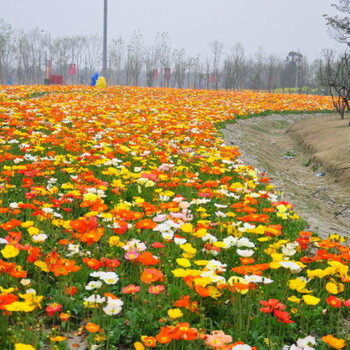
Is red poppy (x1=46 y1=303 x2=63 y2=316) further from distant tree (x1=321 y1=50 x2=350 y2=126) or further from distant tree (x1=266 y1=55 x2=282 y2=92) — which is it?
distant tree (x1=266 y1=55 x2=282 y2=92)

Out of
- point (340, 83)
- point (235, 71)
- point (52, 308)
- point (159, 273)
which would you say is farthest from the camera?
point (235, 71)

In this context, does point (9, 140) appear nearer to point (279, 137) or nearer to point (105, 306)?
point (105, 306)

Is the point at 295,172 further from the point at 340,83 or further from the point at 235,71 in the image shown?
the point at 235,71

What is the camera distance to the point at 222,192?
4.32 metres

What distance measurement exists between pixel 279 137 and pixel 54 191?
415 inches

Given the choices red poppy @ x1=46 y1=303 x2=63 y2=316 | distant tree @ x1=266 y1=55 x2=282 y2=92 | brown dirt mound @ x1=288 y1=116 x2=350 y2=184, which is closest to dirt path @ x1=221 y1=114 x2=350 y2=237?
brown dirt mound @ x1=288 y1=116 x2=350 y2=184

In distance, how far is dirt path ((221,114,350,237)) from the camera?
533 centimetres

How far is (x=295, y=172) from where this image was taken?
8.78 metres

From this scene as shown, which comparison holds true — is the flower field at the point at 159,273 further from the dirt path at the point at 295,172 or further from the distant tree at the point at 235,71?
the distant tree at the point at 235,71

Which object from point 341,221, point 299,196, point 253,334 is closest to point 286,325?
point 253,334

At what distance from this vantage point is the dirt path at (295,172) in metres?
5.33

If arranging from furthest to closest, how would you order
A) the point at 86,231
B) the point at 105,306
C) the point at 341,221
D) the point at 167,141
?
1. the point at 167,141
2. the point at 341,221
3. the point at 86,231
4. the point at 105,306

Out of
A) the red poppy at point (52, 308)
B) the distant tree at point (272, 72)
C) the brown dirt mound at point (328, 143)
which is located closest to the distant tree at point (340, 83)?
the brown dirt mound at point (328, 143)

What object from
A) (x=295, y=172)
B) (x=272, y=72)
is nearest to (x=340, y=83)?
(x=295, y=172)
